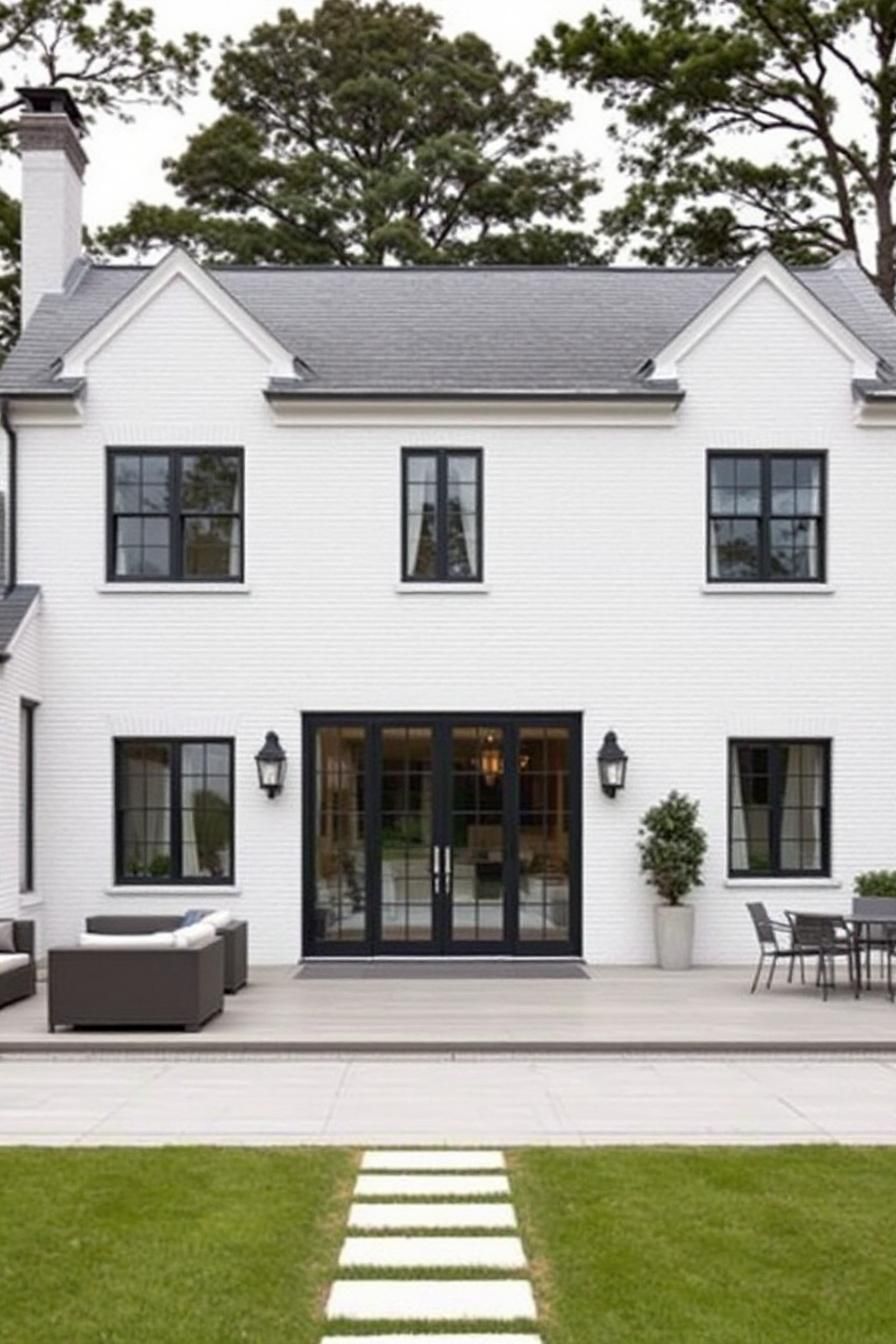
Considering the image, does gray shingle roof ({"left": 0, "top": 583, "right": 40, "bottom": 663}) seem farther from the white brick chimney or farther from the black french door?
the white brick chimney

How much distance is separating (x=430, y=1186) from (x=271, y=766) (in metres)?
11.5

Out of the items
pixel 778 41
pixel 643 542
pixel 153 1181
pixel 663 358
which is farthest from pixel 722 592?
pixel 778 41

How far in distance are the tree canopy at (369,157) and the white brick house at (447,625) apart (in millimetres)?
16739

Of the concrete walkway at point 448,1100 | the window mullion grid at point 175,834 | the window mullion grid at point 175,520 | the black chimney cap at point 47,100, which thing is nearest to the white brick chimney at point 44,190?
the black chimney cap at point 47,100

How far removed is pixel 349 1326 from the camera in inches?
266

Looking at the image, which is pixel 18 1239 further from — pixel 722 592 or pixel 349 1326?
pixel 722 592

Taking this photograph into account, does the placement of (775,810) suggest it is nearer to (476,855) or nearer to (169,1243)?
(476,855)

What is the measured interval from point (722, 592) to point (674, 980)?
15.2ft

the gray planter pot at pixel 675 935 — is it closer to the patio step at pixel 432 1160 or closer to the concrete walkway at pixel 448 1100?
the concrete walkway at pixel 448 1100

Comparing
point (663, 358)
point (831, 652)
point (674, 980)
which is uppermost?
point (663, 358)

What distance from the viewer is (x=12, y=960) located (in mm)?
16812

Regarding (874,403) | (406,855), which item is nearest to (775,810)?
(406,855)

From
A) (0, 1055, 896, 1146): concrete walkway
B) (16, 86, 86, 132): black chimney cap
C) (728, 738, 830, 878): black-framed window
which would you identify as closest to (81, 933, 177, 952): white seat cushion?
(0, 1055, 896, 1146): concrete walkway

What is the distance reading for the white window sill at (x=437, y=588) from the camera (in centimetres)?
2062
